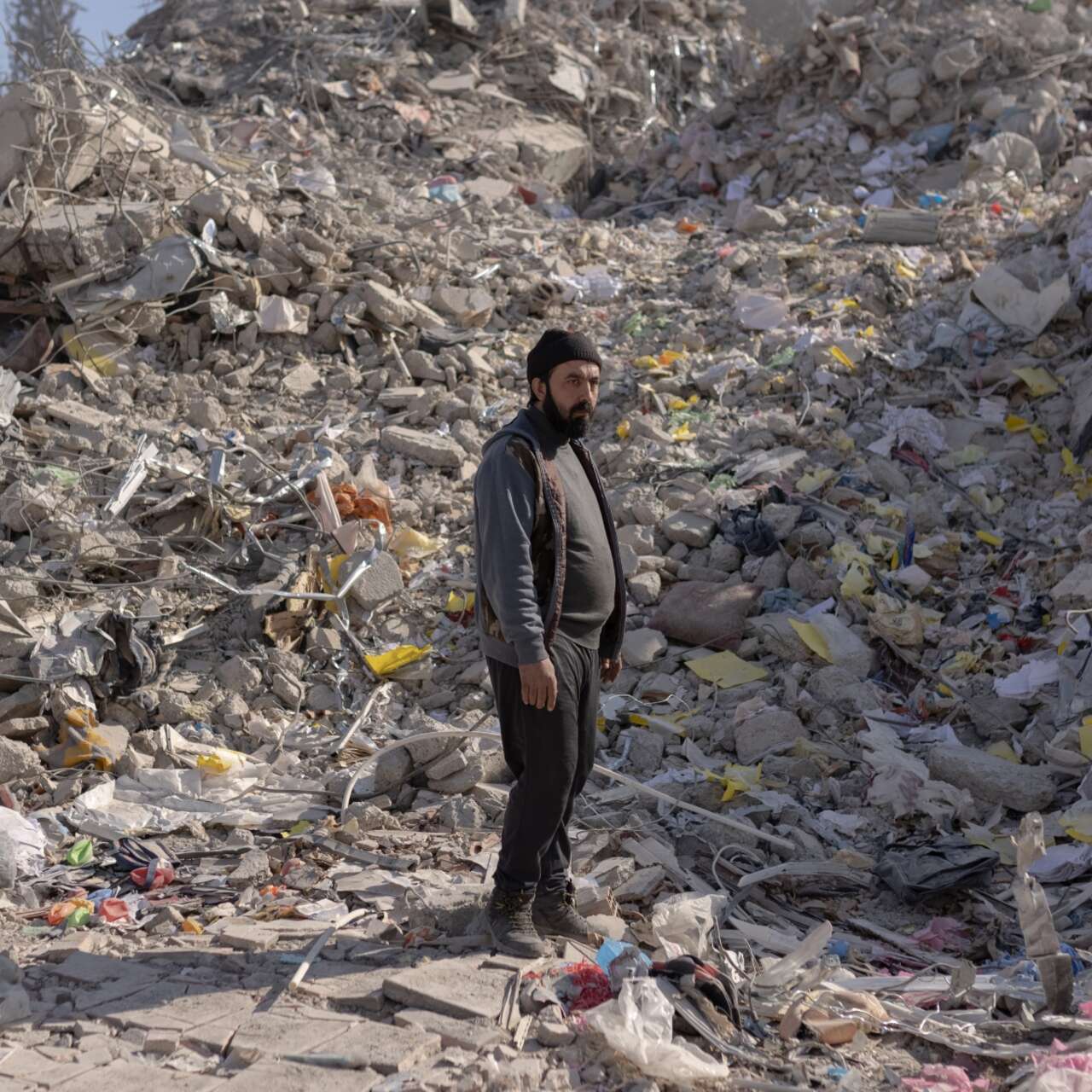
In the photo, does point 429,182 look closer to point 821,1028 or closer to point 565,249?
point 565,249

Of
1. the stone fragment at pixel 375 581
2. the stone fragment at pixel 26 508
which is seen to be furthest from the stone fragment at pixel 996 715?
the stone fragment at pixel 26 508

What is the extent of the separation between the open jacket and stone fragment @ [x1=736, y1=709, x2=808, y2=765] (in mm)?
2146

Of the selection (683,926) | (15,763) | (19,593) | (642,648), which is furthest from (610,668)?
(19,593)

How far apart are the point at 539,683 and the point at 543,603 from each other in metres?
0.23

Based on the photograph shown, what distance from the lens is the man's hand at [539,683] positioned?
292 cm

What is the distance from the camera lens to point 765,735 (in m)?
4.96

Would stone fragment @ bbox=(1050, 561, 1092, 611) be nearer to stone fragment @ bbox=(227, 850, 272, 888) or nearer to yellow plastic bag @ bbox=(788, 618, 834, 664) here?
yellow plastic bag @ bbox=(788, 618, 834, 664)

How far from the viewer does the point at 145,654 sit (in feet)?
17.1

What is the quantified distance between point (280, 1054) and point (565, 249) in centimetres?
851

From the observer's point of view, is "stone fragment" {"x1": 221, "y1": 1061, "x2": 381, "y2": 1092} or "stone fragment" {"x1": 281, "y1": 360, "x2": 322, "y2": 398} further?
"stone fragment" {"x1": 281, "y1": 360, "x2": 322, "y2": 398}

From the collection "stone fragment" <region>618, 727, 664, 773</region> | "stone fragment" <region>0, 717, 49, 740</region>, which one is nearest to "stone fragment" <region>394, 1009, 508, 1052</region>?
"stone fragment" <region>618, 727, 664, 773</region>

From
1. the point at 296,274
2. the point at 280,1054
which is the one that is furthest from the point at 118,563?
the point at 280,1054

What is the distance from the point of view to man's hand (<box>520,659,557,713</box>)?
292 centimetres

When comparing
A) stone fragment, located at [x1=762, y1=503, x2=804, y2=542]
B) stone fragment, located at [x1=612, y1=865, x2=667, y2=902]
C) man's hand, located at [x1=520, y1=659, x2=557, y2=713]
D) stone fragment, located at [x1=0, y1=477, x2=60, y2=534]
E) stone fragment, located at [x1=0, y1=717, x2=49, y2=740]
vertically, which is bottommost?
stone fragment, located at [x1=0, y1=717, x2=49, y2=740]
